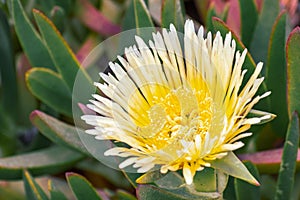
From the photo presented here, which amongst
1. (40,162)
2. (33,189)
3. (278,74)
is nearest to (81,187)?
(33,189)

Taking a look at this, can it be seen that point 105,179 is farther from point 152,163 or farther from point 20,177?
point 152,163

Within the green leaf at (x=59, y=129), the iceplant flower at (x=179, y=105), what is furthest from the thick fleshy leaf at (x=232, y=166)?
the green leaf at (x=59, y=129)

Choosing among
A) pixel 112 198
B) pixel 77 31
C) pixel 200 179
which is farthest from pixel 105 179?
pixel 200 179

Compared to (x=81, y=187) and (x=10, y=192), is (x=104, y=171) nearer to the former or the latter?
(x=10, y=192)

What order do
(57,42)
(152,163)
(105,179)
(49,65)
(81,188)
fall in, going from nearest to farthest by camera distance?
(152,163)
(81,188)
(57,42)
(49,65)
(105,179)

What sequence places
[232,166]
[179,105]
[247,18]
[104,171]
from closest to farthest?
[232,166], [179,105], [247,18], [104,171]

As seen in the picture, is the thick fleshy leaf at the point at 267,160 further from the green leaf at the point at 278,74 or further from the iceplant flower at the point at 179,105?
the iceplant flower at the point at 179,105
